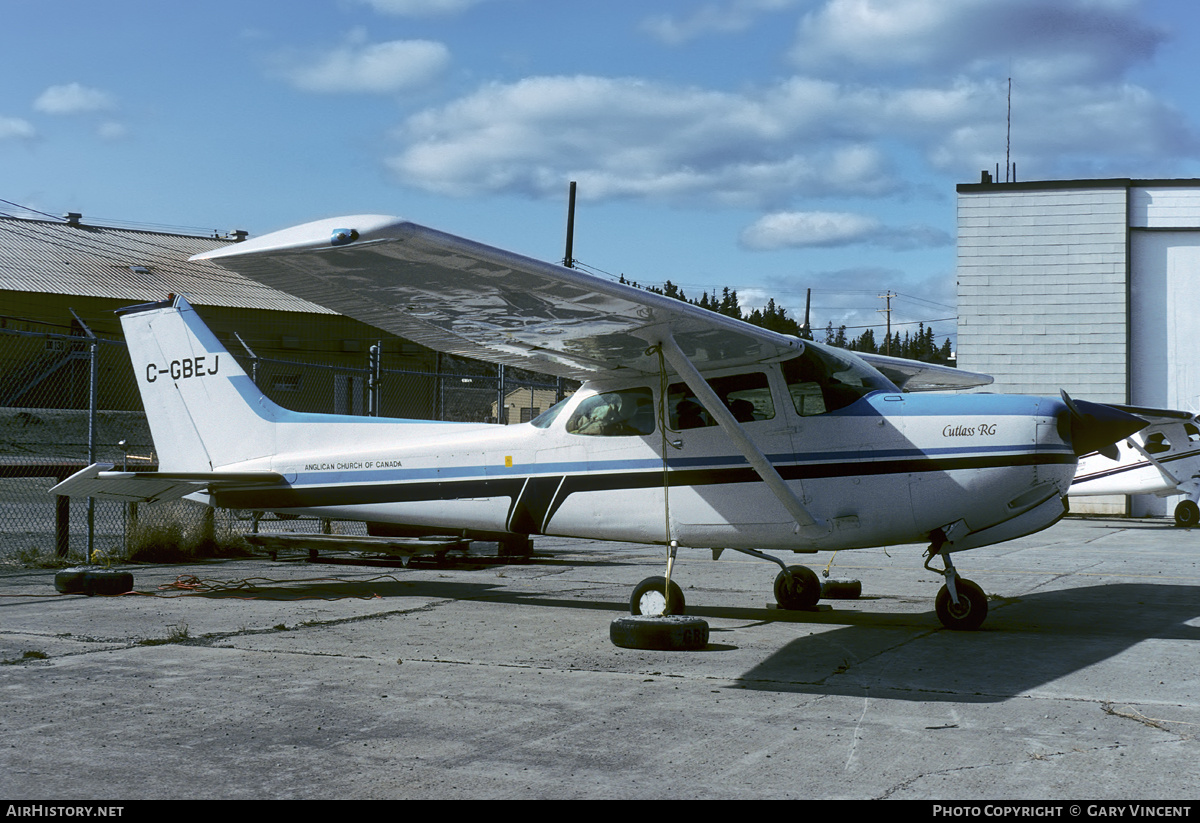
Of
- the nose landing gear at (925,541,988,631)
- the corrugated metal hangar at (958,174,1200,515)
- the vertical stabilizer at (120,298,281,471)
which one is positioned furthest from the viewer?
the corrugated metal hangar at (958,174,1200,515)

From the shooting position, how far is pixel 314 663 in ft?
20.0

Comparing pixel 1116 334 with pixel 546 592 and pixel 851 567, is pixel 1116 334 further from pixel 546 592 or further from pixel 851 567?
pixel 546 592

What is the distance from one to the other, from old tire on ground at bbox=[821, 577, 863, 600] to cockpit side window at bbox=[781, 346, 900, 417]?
2.53m

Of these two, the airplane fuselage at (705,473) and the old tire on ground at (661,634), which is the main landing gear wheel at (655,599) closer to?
the airplane fuselage at (705,473)

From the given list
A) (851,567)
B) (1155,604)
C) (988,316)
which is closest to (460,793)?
(1155,604)

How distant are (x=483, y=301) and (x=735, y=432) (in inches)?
81.6

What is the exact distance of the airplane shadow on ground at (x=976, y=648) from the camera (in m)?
5.65

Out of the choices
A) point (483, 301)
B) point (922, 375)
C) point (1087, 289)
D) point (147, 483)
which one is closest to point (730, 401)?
point (483, 301)

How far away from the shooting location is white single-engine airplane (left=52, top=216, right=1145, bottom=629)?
6.75m

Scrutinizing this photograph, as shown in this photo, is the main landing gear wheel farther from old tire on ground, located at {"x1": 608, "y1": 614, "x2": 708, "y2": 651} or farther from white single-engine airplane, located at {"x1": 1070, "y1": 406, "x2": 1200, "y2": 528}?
white single-engine airplane, located at {"x1": 1070, "y1": 406, "x2": 1200, "y2": 528}

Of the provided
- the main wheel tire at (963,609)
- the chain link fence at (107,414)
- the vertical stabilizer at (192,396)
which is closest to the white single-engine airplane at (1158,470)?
the chain link fence at (107,414)

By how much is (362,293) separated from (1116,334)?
23.7 meters

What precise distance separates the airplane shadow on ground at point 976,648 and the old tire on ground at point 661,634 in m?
0.51

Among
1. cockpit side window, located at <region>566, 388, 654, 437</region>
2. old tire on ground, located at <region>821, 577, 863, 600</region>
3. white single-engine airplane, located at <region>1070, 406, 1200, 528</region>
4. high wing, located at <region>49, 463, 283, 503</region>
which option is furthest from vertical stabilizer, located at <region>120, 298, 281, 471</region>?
white single-engine airplane, located at <region>1070, 406, 1200, 528</region>
